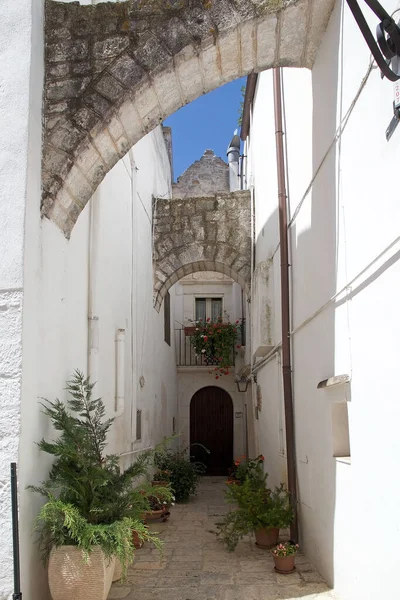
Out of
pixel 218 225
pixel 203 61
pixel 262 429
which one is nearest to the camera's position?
pixel 203 61

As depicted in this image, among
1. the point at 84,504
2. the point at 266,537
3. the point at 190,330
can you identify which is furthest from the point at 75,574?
the point at 190,330

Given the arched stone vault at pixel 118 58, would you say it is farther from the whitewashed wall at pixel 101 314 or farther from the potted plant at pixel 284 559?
the potted plant at pixel 284 559

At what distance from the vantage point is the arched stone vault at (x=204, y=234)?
880 cm

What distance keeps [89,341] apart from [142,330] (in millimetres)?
3089

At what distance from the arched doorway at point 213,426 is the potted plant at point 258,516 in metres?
7.94

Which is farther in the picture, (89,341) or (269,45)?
(89,341)

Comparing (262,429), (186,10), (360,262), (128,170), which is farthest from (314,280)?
(262,429)

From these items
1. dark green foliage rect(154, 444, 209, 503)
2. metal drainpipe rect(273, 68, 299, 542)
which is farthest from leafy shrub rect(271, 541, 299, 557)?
dark green foliage rect(154, 444, 209, 503)

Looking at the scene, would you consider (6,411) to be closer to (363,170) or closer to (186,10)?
(363,170)

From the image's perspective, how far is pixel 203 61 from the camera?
3.94 m

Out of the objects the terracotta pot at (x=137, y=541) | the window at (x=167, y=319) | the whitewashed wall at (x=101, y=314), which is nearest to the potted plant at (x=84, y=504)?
the whitewashed wall at (x=101, y=314)

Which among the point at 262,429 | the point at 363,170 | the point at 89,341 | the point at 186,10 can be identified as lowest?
the point at 262,429

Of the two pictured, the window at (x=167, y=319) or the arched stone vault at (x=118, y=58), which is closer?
the arched stone vault at (x=118, y=58)

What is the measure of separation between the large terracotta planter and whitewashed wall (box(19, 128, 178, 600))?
16 cm
